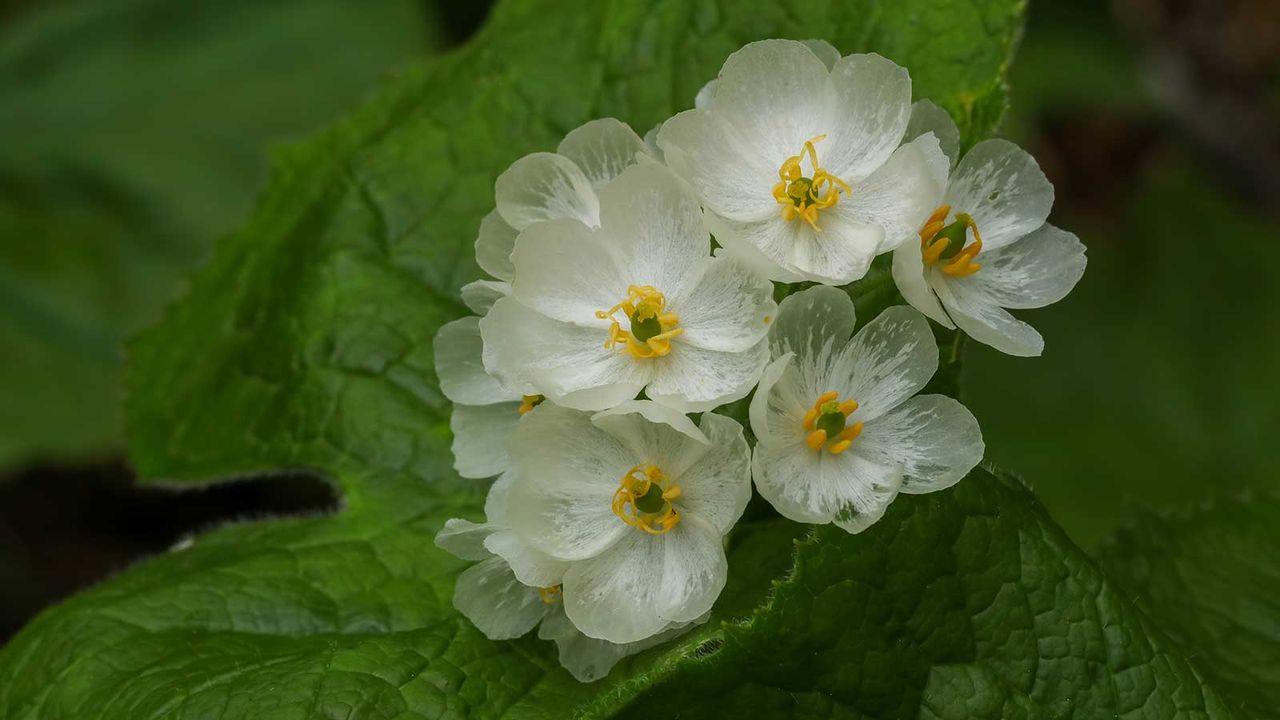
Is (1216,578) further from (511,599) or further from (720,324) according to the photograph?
(511,599)

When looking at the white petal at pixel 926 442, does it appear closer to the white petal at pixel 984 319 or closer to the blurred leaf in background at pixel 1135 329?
the white petal at pixel 984 319

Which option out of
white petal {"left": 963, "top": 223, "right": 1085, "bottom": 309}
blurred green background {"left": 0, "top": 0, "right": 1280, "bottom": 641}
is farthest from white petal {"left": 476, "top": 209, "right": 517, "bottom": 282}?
blurred green background {"left": 0, "top": 0, "right": 1280, "bottom": 641}

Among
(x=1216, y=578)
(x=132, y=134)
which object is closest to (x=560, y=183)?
(x=1216, y=578)

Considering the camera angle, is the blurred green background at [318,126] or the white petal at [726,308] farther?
the blurred green background at [318,126]

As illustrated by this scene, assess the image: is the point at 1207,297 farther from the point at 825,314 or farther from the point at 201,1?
the point at 201,1

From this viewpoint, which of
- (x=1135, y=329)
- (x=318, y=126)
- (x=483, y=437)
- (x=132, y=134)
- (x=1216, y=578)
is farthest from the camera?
(x=132, y=134)

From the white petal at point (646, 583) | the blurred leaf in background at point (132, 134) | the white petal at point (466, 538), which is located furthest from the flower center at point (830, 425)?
the blurred leaf in background at point (132, 134)

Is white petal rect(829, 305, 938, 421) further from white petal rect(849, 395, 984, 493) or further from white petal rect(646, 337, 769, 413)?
white petal rect(646, 337, 769, 413)
